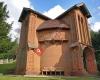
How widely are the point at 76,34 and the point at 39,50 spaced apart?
6.48m

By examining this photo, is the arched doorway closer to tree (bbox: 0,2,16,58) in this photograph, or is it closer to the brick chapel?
the brick chapel

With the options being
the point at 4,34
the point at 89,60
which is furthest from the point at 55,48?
the point at 4,34

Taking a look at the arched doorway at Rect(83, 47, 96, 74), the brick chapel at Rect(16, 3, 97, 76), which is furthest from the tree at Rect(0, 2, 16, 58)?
the arched doorway at Rect(83, 47, 96, 74)

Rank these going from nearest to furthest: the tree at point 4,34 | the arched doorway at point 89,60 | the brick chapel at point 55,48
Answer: the brick chapel at point 55,48
the arched doorway at point 89,60
the tree at point 4,34

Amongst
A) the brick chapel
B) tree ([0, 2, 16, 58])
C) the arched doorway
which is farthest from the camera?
tree ([0, 2, 16, 58])

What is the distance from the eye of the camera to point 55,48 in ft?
105

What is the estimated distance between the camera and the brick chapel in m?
30.3

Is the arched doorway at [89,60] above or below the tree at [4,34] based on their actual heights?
below

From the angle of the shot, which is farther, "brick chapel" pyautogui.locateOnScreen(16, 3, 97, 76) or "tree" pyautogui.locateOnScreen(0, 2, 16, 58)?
"tree" pyautogui.locateOnScreen(0, 2, 16, 58)

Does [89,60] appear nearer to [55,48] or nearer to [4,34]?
[55,48]

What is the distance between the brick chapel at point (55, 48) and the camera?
99.3ft

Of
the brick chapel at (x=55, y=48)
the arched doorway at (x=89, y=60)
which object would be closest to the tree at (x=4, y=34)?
the brick chapel at (x=55, y=48)

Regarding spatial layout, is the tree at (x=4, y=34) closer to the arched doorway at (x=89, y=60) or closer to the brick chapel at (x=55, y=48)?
the brick chapel at (x=55, y=48)

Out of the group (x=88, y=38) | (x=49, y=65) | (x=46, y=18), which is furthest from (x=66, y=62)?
(x=46, y=18)
